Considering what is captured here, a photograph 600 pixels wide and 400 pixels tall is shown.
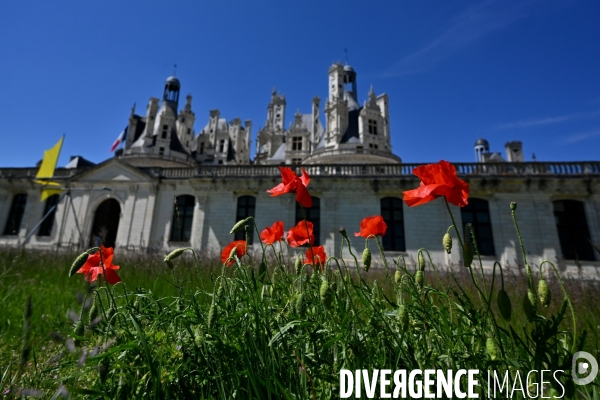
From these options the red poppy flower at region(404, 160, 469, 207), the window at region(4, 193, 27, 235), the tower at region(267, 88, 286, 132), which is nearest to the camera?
the red poppy flower at region(404, 160, 469, 207)

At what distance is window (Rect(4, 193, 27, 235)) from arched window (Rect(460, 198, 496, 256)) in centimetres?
2467

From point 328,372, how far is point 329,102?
104 ft

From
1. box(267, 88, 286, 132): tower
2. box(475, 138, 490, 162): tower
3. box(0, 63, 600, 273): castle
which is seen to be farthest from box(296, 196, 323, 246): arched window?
box(475, 138, 490, 162): tower

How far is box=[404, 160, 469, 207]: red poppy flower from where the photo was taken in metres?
1.23

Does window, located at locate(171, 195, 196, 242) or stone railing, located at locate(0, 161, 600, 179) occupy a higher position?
stone railing, located at locate(0, 161, 600, 179)

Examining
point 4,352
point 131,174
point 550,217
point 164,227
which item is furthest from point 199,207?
point 550,217

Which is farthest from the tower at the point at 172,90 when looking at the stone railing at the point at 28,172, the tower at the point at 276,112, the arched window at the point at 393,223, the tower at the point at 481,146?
the tower at the point at 481,146

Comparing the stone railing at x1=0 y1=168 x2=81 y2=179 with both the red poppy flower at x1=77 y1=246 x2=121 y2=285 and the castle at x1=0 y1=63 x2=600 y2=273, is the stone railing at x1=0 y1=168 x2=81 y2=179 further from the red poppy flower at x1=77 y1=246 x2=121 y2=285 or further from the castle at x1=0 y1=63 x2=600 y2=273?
the red poppy flower at x1=77 y1=246 x2=121 y2=285

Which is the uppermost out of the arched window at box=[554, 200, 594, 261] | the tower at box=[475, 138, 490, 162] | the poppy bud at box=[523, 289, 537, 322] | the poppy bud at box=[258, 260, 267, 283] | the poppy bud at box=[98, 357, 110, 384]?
the tower at box=[475, 138, 490, 162]

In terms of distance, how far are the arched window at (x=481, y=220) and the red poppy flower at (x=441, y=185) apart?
14082mm

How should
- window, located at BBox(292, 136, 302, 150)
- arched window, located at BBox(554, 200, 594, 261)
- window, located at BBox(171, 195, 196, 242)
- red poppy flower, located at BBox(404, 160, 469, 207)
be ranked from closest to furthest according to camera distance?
red poppy flower, located at BBox(404, 160, 469, 207)
arched window, located at BBox(554, 200, 594, 261)
window, located at BBox(171, 195, 196, 242)
window, located at BBox(292, 136, 302, 150)

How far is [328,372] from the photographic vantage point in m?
1.32

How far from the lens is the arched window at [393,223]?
46.4 feet

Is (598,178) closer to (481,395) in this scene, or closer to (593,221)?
(593,221)
